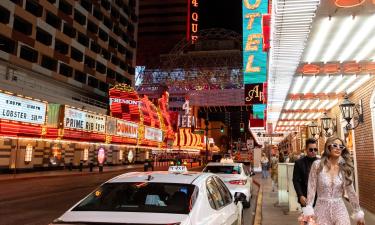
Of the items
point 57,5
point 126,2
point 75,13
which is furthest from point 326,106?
point 126,2

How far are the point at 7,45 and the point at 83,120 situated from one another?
12.3m

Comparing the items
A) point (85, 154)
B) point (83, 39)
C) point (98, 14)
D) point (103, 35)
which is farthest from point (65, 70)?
point (98, 14)

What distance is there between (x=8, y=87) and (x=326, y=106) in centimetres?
2502

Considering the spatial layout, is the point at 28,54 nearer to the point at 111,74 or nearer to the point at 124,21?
the point at 111,74

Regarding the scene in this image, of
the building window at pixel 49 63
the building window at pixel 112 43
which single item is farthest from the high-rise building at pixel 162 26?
the building window at pixel 49 63

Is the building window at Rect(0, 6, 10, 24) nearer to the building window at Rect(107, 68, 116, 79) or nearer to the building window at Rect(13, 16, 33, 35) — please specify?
the building window at Rect(13, 16, 33, 35)

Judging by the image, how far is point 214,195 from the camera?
5.38 m

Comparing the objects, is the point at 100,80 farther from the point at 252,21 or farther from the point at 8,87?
the point at 252,21

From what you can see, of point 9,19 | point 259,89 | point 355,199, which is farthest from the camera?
point 9,19

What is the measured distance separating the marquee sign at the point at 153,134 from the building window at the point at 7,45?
16.7 metres

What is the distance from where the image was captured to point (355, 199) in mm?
4504

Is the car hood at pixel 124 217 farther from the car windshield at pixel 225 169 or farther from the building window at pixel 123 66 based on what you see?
the building window at pixel 123 66

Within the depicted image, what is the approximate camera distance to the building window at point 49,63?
4227 cm

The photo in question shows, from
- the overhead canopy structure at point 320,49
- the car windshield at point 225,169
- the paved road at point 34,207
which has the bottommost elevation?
the paved road at point 34,207
